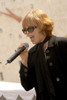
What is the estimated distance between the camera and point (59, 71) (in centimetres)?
115

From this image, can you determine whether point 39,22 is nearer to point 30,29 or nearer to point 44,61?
point 30,29

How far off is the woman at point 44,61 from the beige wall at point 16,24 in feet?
6.96

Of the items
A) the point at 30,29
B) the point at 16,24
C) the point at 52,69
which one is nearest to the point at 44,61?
the point at 52,69

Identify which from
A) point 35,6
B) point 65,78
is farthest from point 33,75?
point 35,6

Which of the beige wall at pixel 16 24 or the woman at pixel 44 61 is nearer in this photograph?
the woman at pixel 44 61

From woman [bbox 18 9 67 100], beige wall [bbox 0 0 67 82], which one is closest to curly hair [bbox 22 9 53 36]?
woman [bbox 18 9 67 100]

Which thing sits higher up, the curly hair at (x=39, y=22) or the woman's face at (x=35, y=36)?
the curly hair at (x=39, y=22)

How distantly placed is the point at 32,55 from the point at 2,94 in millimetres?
868

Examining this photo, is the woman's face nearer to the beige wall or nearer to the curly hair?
the curly hair

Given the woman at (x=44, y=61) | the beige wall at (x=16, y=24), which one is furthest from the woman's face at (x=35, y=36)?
the beige wall at (x=16, y=24)

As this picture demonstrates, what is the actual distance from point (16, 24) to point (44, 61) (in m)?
2.54

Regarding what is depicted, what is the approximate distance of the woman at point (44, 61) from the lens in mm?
1151

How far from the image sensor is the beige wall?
3.34m

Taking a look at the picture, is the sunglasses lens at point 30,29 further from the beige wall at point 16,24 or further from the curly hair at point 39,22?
the beige wall at point 16,24
